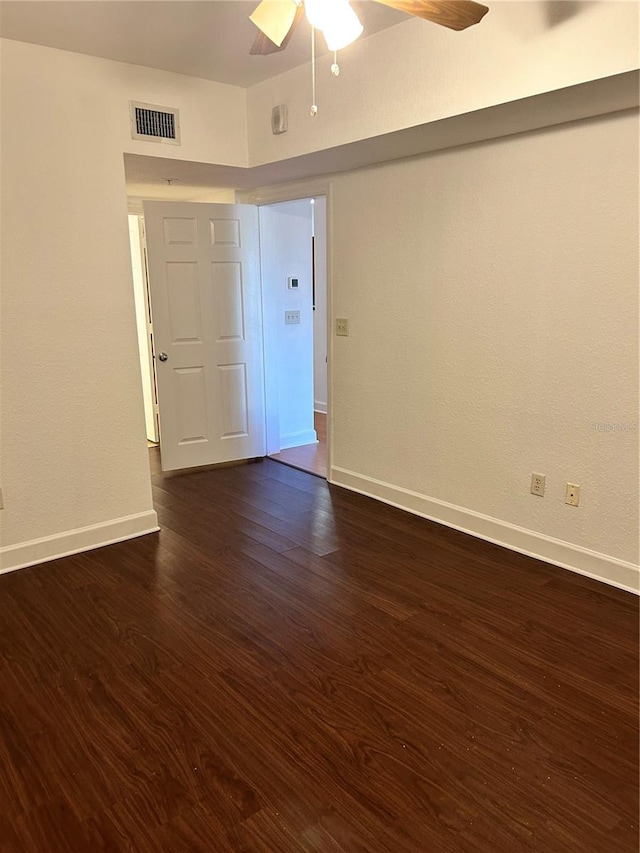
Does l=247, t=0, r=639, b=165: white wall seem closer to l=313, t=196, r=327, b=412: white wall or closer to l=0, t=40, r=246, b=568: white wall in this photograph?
l=0, t=40, r=246, b=568: white wall

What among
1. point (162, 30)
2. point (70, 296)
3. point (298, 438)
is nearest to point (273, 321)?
point (298, 438)

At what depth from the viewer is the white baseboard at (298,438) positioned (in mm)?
5188

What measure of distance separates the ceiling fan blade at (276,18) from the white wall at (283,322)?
104 inches

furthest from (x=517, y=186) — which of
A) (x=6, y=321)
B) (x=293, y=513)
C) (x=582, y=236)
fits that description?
(x=6, y=321)

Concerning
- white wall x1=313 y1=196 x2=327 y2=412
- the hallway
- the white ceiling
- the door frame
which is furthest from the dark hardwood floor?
white wall x1=313 y1=196 x2=327 y2=412

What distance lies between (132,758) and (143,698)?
275mm

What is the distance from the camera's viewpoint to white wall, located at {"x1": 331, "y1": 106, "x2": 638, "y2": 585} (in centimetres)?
264

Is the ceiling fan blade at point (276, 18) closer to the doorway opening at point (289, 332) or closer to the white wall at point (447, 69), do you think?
the white wall at point (447, 69)

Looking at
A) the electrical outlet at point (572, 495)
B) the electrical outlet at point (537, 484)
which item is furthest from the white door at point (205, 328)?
the electrical outlet at point (572, 495)

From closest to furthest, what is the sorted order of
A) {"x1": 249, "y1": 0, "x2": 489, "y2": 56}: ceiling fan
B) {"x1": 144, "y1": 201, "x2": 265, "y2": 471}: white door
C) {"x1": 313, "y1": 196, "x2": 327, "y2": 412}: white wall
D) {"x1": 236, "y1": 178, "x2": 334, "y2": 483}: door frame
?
{"x1": 249, "y1": 0, "x2": 489, "y2": 56}: ceiling fan, {"x1": 236, "y1": 178, "x2": 334, "y2": 483}: door frame, {"x1": 144, "y1": 201, "x2": 265, "y2": 471}: white door, {"x1": 313, "y1": 196, "x2": 327, "y2": 412}: white wall

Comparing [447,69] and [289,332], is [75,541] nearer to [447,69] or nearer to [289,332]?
[289,332]

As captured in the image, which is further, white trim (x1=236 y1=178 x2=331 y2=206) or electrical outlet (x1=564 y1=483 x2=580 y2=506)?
white trim (x1=236 y1=178 x2=331 y2=206)

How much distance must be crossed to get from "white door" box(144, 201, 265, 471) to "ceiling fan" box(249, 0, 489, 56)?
7.72 feet

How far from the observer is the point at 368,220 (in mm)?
3693
